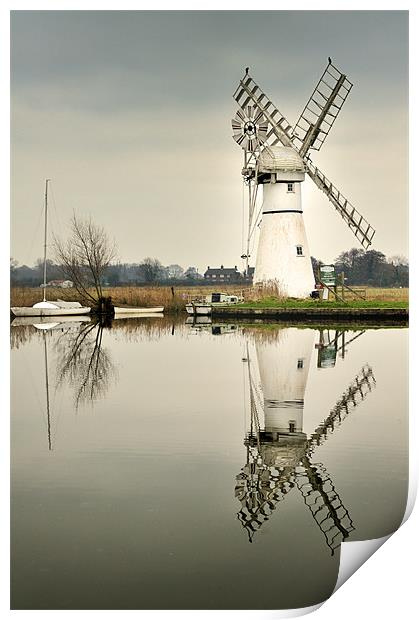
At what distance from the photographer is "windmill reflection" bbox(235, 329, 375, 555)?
3.08 m

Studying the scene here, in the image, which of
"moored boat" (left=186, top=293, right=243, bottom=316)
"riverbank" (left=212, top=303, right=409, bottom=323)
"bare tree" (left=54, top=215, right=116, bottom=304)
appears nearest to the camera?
"bare tree" (left=54, top=215, right=116, bottom=304)

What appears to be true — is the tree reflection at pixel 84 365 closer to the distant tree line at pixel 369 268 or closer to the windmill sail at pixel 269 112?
the distant tree line at pixel 369 268

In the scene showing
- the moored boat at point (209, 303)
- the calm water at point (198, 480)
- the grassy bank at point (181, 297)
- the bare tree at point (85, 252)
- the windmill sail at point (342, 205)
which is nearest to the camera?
the calm water at point (198, 480)

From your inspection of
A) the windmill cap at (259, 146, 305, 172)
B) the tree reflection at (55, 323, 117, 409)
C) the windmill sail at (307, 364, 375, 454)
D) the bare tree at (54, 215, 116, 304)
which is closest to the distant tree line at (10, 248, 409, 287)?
the bare tree at (54, 215, 116, 304)

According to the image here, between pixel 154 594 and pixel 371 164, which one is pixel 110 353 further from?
pixel 154 594

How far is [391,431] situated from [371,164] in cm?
→ 364

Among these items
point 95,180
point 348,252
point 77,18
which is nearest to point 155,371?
point 95,180

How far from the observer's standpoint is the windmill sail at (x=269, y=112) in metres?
13.0

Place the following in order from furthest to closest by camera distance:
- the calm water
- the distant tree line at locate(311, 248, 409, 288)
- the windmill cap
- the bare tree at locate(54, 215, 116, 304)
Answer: the windmill cap → the bare tree at locate(54, 215, 116, 304) → the distant tree line at locate(311, 248, 409, 288) → the calm water

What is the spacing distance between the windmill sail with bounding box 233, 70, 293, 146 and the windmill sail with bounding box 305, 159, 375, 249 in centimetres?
71

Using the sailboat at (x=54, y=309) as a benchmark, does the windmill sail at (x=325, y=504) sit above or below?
below

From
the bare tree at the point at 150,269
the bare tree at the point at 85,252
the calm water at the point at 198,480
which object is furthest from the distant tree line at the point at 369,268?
the bare tree at the point at 85,252

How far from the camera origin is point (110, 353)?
862 cm

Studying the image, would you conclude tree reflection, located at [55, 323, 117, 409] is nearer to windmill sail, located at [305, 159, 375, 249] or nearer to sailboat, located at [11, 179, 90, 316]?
sailboat, located at [11, 179, 90, 316]
